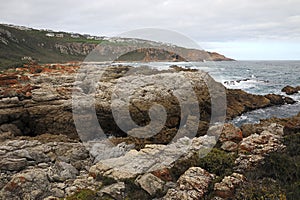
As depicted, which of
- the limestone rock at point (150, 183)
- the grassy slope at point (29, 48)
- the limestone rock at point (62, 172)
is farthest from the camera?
the grassy slope at point (29, 48)

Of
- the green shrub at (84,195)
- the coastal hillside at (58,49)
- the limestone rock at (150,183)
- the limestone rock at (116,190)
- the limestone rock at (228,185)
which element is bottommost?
the green shrub at (84,195)

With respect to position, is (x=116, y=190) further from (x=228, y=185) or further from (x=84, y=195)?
(x=228, y=185)

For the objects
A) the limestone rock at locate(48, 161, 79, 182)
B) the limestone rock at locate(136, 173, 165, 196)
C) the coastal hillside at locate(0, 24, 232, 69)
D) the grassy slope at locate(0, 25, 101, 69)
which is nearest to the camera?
the limestone rock at locate(136, 173, 165, 196)

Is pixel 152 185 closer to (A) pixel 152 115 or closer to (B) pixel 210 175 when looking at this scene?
(B) pixel 210 175

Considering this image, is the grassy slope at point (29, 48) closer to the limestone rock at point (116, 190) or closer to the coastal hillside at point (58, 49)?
the coastal hillside at point (58, 49)

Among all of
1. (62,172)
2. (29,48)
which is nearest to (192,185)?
(62,172)

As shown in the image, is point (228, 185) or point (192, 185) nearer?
point (228, 185)


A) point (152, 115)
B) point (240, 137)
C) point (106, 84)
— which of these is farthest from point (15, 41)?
point (240, 137)

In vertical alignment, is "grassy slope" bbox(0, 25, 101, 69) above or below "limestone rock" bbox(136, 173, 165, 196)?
above

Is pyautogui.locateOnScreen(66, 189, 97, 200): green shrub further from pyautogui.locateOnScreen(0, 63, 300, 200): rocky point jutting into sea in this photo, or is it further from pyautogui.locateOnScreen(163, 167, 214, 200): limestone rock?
pyautogui.locateOnScreen(163, 167, 214, 200): limestone rock

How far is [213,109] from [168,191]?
13.0 m

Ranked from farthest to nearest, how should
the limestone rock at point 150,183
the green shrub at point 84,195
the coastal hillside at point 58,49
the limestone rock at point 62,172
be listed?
1. the coastal hillside at point 58,49
2. the limestone rock at point 62,172
3. the limestone rock at point 150,183
4. the green shrub at point 84,195

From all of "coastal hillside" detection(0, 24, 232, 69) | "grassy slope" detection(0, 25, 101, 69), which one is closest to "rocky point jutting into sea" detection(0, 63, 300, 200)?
"coastal hillside" detection(0, 24, 232, 69)

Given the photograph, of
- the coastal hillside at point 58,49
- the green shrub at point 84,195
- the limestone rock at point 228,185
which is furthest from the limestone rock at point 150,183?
the coastal hillside at point 58,49
